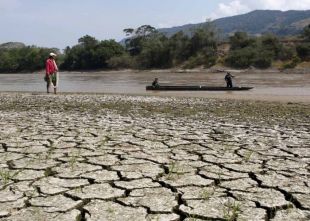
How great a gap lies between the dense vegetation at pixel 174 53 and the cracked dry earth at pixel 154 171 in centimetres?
4609

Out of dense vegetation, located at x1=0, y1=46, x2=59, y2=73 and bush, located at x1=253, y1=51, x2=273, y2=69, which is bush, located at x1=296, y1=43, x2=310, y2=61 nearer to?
bush, located at x1=253, y1=51, x2=273, y2=69

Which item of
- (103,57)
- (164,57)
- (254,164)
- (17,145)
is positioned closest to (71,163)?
(17,145)

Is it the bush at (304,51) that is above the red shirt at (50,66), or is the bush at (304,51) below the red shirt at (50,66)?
above

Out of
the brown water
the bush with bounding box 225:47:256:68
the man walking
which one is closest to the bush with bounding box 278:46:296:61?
the bush with bounding box 225:47:256:68

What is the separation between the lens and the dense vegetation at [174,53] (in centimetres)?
5503

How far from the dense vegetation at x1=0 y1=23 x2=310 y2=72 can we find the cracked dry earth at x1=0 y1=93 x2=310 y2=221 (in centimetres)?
4609

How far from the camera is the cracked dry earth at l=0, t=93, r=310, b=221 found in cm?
332

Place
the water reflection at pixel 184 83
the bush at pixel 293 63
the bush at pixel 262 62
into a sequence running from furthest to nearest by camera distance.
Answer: the bush at pixel 262 62 < the bush at pixel 293 63 < the water reflection at pixel 184 83

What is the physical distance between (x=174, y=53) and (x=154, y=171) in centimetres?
6005

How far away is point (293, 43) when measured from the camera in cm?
6184

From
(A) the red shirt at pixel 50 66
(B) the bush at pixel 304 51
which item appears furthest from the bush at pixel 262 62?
(A) the red shirt at pixel 50 66

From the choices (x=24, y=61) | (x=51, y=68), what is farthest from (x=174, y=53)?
(x=51, y=68)

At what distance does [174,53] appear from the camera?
63.8 metres

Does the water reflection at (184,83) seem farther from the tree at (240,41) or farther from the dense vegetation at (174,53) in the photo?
the tree at (240,41)
